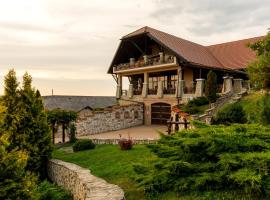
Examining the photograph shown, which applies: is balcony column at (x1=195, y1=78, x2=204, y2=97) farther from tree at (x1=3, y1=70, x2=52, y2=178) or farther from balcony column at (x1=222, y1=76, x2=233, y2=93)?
tree at (x1=3, y1=70, x2=52, y2=178)

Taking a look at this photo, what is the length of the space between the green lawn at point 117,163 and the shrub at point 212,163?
1.35 feet

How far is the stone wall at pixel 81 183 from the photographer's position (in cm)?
826

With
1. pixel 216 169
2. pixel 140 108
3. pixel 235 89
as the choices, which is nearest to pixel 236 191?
pixel 216 169

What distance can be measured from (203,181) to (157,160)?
1.58 metres

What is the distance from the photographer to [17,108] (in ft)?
50.0

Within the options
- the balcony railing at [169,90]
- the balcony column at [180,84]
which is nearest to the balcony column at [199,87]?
the balcony column at [180,84]

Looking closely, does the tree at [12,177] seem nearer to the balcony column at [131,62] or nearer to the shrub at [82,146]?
the shrub at [82,146]

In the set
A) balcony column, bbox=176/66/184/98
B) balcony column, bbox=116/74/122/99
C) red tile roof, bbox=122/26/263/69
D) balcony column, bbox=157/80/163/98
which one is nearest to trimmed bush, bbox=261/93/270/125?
red tile roof, bbox=122/26/263/69

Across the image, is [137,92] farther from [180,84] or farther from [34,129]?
[34,129]

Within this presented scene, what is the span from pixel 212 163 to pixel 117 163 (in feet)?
20.6

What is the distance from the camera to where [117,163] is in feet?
44.8

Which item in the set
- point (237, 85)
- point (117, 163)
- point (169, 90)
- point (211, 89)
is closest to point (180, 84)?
point (169, 90)

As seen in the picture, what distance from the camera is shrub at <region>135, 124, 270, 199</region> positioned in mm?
7215

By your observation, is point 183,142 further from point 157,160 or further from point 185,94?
point 185,94
